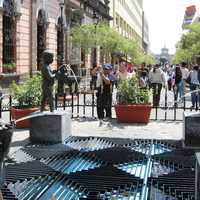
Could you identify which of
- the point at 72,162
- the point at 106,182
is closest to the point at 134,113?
the point at 72,162

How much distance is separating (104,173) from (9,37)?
59.5 ft

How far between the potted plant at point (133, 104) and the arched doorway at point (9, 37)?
10968 millimetres

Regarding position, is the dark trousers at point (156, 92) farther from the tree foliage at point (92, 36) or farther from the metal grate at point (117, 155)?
the tree foliage at point (92, 36)

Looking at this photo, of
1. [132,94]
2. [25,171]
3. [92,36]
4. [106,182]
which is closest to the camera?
[106,182]

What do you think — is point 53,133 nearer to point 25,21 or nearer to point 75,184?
point 75,184

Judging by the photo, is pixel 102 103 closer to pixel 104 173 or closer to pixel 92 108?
pixel 92 108

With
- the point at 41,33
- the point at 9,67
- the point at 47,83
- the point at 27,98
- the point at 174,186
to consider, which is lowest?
the point at 174,186

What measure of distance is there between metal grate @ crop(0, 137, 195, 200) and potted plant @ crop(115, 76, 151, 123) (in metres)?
3.21

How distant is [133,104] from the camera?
13781 mm

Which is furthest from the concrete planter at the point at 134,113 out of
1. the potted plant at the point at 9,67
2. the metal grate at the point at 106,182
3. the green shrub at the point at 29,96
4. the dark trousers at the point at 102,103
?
the potted plant at the point at 9,67

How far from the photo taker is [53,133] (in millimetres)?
10539

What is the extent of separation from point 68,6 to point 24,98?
77.6 feet

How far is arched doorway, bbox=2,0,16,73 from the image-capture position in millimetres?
23906

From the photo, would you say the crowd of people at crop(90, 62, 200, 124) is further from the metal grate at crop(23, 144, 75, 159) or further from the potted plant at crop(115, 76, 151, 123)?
the metal grate at crop(23, 144, 75, 159)
